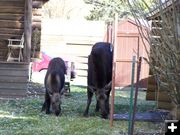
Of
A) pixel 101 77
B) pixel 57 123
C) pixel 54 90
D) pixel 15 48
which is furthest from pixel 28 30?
pixel 57 123

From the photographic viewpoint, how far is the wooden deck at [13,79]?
50.8 ft

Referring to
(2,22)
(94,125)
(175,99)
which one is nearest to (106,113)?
(94,125)

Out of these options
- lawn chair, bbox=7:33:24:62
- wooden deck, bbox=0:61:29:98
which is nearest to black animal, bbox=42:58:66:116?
wooden deck, bbox=0:61:29:98

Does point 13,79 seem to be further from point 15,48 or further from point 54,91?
point 54,91

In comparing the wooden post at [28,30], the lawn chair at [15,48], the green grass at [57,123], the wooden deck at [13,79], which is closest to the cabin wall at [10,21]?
the lawn chair at [15,48]

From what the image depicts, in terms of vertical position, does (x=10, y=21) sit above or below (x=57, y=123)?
above

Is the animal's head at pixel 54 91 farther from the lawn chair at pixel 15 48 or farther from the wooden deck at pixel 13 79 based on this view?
A: the lawn chair at pixel 15 48

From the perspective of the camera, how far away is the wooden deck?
15.5m

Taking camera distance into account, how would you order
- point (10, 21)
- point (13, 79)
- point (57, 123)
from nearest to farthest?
point (57, 123) → point (13, 79) → point (10, 21)

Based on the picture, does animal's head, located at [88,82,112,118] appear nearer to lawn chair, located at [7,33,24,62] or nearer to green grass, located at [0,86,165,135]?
green grass, located at [0,86,165,135]

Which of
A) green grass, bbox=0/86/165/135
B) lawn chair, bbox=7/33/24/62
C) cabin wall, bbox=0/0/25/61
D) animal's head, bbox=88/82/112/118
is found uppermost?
cabin wall, bbox=0/0/25/61

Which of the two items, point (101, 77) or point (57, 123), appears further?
point (101, 77)

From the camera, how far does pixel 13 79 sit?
15.5 m

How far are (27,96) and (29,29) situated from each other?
228 cm
